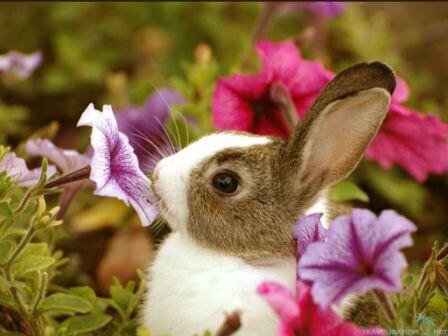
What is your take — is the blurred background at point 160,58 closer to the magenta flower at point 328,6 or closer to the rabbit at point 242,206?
the magenta flower at point 328,6

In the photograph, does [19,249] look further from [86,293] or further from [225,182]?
[225,182]

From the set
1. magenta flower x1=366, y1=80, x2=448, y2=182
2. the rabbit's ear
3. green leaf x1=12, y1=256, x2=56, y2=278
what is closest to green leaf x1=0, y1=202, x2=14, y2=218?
green leaf x1=12, y1=256, x2=56, y2=278

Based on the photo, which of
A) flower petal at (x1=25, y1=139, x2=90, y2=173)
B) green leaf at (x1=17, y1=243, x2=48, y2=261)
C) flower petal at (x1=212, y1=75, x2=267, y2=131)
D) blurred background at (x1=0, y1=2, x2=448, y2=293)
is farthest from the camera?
blurred background at (x1=0, y1=2, x2=448, y2=293)

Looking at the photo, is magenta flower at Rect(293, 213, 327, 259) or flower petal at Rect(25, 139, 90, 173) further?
flower petal at Rect(25, 139, 90, 173)

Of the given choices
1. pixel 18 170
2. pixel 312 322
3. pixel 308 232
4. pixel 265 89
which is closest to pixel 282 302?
pixel 312 322

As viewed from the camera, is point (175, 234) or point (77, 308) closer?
point (77, 308)

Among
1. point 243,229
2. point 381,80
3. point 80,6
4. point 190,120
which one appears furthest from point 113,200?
point 381,80

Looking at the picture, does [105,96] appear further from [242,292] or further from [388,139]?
[242,292]

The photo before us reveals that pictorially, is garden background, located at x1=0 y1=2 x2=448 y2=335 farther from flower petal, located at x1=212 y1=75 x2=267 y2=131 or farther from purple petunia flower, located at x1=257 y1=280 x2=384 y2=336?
purple petunia flower, located at x1=257 y1=280 x2=384 y2=336
